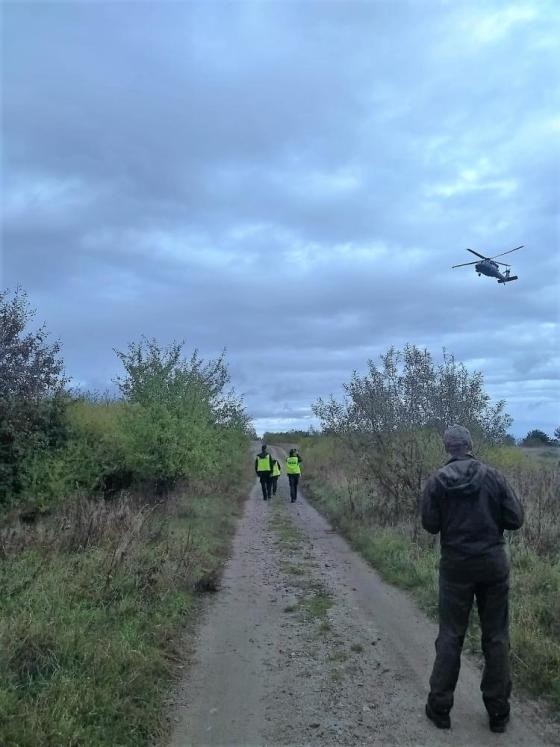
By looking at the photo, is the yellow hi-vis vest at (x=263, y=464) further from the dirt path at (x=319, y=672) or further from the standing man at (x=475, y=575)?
the standing man at (x=475, y=575)

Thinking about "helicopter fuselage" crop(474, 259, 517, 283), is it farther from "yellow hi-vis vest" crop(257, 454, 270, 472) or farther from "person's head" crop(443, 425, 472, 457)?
"yellow hi-vis vest" crop(257, 454, 270, 472)

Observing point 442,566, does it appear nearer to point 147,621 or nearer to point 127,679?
point 127,679

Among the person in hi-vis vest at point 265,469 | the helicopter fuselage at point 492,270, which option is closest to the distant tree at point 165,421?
the person in hi-vis vest at point 265,469

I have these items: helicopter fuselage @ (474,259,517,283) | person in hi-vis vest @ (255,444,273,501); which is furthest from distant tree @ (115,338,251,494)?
helicopter fuselage @ (474,259,517,283)

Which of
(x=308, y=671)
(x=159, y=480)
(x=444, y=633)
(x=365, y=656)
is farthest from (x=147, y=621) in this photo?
(x=159, y=480)

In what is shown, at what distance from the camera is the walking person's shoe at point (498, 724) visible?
14.8 ft

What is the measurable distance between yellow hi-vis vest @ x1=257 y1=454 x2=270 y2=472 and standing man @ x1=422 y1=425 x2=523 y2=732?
1673 cm

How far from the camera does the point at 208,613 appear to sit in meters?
7.61

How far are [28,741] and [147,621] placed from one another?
8.37ft

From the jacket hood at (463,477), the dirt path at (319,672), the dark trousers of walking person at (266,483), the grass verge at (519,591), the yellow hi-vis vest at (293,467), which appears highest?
the jacket hood at (463,477)

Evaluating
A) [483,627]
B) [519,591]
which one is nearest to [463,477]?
[483,627]

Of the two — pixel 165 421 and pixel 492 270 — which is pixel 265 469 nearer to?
pixel 165 421

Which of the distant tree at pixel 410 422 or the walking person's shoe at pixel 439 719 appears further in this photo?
the distant tree at pixel 410 422

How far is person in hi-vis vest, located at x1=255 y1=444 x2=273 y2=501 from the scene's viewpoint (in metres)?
21.3
